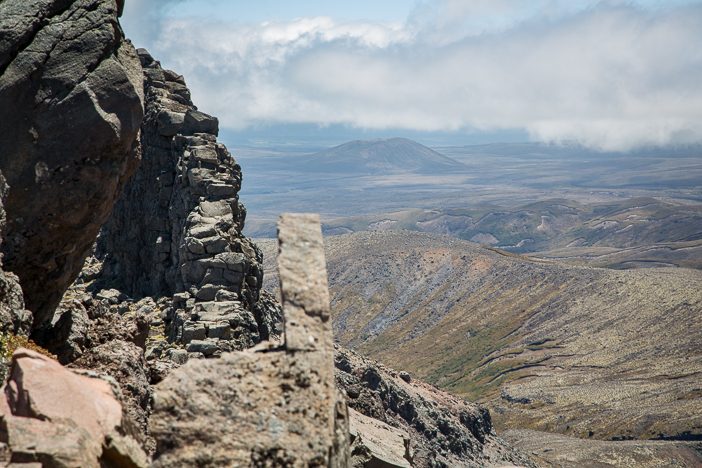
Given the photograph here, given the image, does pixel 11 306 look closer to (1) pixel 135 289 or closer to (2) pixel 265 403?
(2) pixel 265 403

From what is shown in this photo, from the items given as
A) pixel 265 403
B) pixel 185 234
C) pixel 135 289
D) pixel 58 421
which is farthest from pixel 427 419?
pixel 58 421

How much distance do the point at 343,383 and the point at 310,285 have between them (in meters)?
41.1

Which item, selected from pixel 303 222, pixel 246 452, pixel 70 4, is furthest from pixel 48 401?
pixel 70 4

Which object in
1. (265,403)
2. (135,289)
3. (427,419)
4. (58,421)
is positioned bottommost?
(427,419)

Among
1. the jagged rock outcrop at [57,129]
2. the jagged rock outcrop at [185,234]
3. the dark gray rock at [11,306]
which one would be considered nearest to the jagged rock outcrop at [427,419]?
the jagged rock outcrop at [185,234]

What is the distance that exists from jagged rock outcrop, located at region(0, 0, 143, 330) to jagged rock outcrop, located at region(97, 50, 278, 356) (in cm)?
1387

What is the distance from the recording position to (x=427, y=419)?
7325cm

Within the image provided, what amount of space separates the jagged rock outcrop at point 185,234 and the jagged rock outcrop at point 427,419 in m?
12.3

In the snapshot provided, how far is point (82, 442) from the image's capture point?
11047 mm

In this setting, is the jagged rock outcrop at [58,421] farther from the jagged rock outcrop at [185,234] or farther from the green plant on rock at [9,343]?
the jagged rock outcrop at [185,234]

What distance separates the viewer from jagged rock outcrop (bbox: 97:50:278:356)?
38.8 m

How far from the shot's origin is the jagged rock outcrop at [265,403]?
1072 centimetres

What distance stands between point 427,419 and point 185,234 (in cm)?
3891

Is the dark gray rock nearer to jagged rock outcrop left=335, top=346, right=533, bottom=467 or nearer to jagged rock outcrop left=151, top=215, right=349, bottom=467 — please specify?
jagged rock outcrop left=151, top=215, right=349, bottom=467
